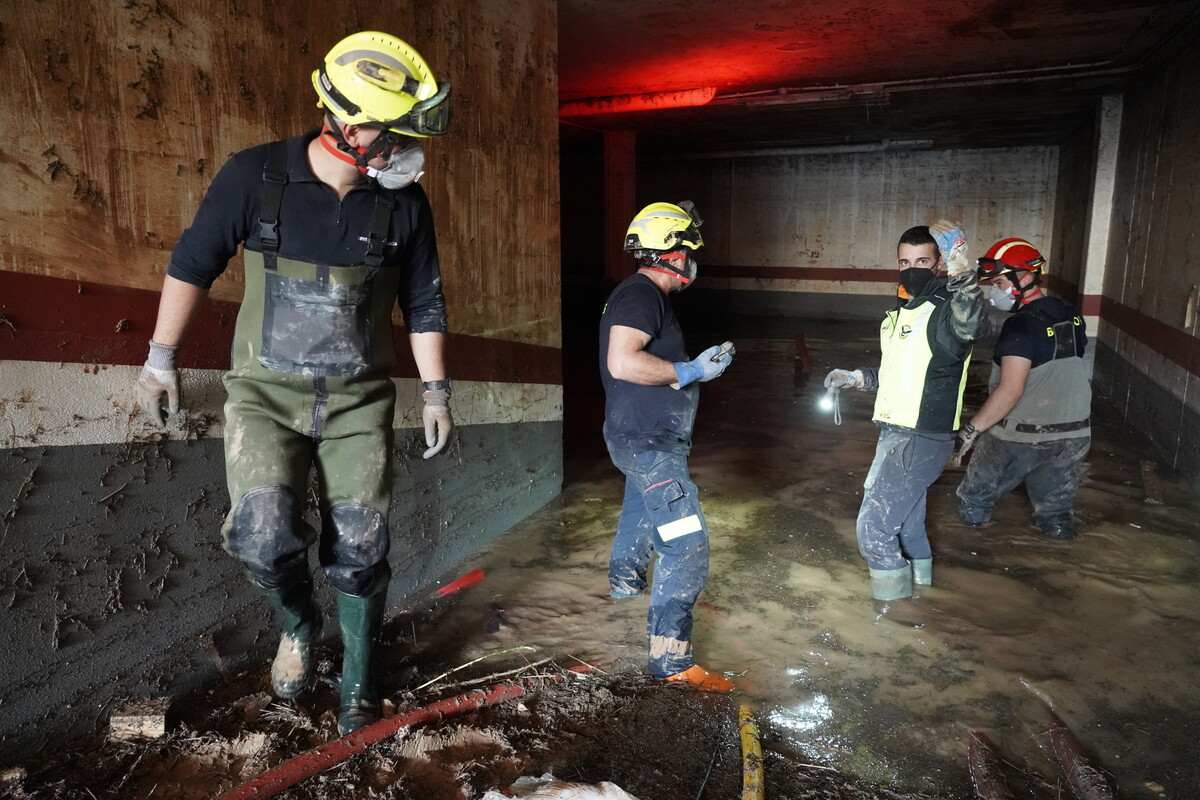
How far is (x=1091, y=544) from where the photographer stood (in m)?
4.82

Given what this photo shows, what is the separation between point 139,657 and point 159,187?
163 centimetres

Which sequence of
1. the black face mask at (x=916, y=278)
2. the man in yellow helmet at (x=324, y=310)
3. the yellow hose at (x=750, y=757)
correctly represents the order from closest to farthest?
the man in yellow helmet at (x=324, y=310)
the yellow hose at (x=750, y=757)
the black face mask at (x=916, y=278)

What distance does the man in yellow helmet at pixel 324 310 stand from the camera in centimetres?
236

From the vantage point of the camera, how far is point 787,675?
3.39 meters

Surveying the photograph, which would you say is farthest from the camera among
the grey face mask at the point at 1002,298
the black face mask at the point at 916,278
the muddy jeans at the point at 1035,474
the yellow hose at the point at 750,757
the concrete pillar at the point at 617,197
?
the concrete pillar at the point at 617,197

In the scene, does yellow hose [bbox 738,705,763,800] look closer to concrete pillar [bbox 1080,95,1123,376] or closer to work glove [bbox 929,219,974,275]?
work glove [bbox 929,219,974,275]

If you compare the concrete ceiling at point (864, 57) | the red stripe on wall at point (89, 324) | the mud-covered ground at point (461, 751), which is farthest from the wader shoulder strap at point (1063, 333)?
the red stripe on wall at point (89, 324)

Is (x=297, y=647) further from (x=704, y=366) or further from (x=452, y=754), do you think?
(x=704, y=366)

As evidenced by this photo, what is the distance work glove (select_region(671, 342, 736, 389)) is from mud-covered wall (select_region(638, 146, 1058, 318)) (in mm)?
15285

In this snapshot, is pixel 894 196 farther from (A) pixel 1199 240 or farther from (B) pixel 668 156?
(A) pixel 1199 240

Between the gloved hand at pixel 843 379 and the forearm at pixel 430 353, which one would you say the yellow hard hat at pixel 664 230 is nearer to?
the forearm at pixel 430 353

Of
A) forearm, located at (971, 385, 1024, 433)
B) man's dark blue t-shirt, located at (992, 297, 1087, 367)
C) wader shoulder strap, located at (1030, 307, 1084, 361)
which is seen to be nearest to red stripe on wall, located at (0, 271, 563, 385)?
forearm, located at (971, 385, 1024, 433)

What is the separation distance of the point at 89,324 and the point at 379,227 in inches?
38.0

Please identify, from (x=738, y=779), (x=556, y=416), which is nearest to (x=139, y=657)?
(x=738, y=779)
